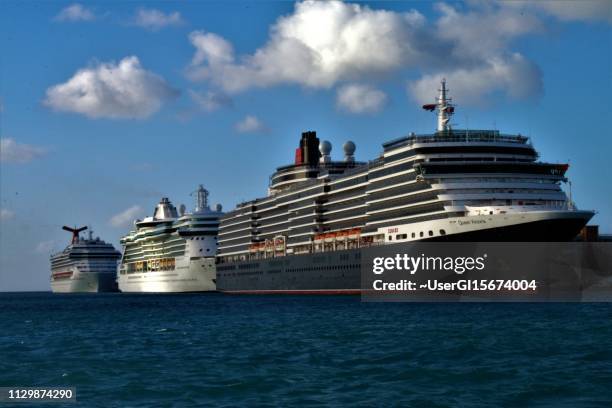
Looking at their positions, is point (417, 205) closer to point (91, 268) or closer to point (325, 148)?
point (325, 148)

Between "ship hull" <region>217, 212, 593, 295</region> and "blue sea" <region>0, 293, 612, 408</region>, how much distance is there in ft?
53.0

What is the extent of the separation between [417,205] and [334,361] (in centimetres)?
4564

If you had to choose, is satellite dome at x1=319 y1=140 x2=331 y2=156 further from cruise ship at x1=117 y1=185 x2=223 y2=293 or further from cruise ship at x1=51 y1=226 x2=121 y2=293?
cruise ship at x1=51 y1=226 x2=121 y2=293

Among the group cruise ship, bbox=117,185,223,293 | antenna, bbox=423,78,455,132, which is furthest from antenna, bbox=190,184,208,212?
antenna, bbox=423,78,455,132

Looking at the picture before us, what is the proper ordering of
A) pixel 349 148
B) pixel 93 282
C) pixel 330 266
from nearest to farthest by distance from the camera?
pixel 330 266, pixel 349 148, pixel 93 282

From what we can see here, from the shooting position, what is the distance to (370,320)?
49.4m

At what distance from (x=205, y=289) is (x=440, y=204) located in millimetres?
75583

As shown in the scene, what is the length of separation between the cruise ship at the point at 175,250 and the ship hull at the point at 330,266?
27.1ft

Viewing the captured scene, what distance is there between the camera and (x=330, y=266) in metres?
92.4

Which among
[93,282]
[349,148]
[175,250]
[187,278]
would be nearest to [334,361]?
[349,148]

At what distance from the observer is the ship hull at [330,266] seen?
67.6 meters

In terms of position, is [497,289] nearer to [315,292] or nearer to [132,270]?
[315,292]

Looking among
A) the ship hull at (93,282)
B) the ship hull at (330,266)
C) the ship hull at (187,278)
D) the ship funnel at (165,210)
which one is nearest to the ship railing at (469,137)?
the ship hull at (330,266)

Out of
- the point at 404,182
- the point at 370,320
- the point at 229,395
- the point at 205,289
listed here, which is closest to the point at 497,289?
the point at 404,182
